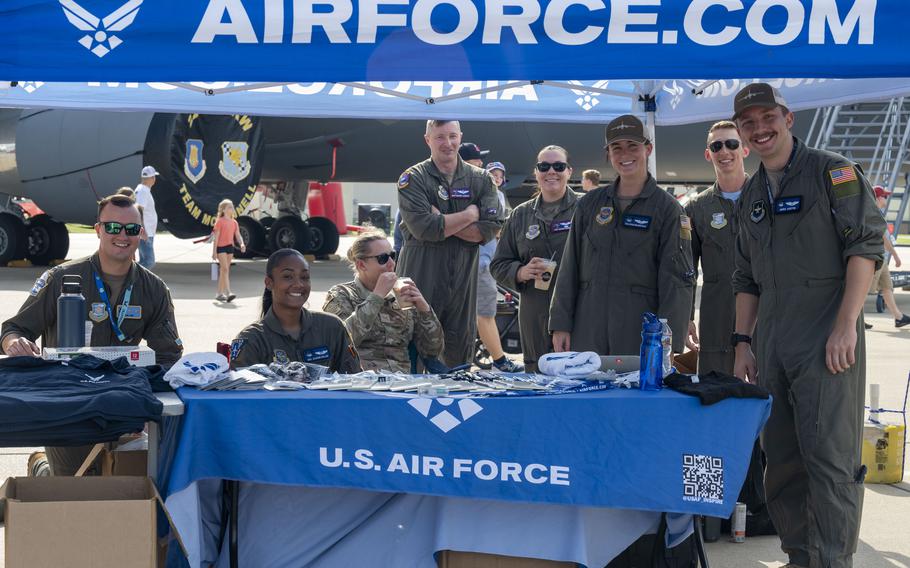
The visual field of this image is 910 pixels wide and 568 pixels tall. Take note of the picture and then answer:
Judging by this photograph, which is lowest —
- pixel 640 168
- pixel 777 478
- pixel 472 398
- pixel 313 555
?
pixel 313 555

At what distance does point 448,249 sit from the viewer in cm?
564

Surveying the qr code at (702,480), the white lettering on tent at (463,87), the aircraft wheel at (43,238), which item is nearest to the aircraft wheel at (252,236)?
the aircraft wheel at (43,238)

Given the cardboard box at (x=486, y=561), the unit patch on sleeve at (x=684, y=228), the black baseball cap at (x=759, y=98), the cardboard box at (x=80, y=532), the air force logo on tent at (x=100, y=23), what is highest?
the air force logo on tent at (x=100, y=23)

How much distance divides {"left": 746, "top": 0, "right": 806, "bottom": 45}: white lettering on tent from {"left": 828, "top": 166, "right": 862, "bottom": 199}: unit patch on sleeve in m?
0.50

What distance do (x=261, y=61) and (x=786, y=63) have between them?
1.85 meters

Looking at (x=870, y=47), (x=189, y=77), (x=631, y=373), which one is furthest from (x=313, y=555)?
(x=870, y=47)

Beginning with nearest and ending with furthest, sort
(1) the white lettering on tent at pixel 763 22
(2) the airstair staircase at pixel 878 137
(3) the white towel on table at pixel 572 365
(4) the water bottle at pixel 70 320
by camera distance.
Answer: (1) the white lettering on tent at pixel 763 22, (3) the white towel on table at pixel 572 365, (4) the water bottle at pixel 70 320, (2) the airstair staircase at pixel 878 137

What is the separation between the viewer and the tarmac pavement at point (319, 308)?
421 centimetres

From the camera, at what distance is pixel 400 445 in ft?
11.0

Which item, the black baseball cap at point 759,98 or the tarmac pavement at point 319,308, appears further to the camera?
the tarmac pavement at point 319,308

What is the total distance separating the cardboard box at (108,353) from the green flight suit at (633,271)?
188cm

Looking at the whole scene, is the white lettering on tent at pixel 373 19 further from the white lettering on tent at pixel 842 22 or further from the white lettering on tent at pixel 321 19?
the white lettering on tent at pixel 842 22

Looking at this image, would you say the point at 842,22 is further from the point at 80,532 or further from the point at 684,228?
the point at 80,532

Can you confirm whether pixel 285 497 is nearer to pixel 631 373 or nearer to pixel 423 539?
pixel 423 539
